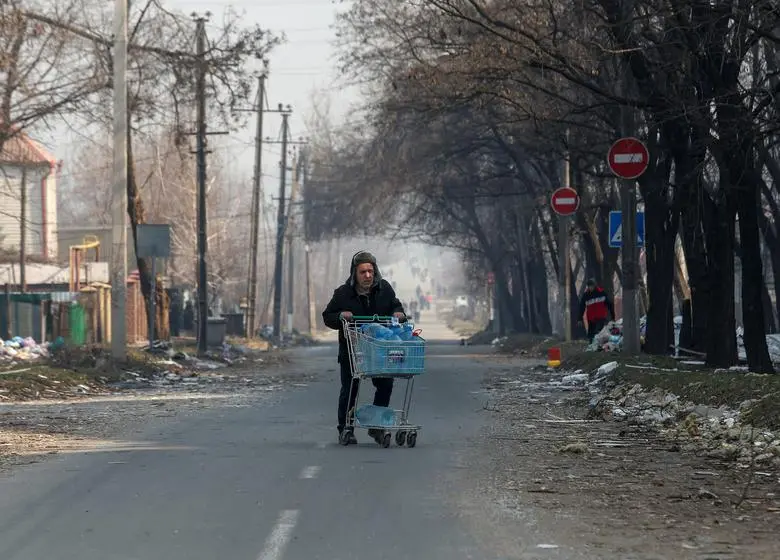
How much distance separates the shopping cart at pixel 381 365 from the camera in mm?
13438

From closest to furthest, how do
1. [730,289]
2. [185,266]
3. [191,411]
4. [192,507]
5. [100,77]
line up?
[192,507], [191,411], [730,289], [100,77], [185,266]

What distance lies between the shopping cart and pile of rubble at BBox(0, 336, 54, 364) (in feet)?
56.0

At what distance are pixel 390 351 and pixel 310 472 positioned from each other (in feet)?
6.11

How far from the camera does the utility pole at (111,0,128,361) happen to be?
1128 inches

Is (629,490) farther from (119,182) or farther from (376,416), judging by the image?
(119,182)

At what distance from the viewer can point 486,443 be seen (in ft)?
48.2

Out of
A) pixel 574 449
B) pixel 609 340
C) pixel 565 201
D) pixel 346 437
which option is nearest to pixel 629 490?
pixel 574 449

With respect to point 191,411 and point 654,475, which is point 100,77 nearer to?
point 191,411

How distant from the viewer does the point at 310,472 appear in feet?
39.2

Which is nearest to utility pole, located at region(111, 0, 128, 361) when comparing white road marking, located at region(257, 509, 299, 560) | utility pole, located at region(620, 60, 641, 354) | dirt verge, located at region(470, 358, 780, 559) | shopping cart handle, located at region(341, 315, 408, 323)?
utility pole, located at region(620, 60, 641, 354)

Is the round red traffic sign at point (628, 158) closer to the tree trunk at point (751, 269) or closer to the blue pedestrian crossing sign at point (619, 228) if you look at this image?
the tree trunk at point (751, 269)

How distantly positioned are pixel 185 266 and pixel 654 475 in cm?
7731

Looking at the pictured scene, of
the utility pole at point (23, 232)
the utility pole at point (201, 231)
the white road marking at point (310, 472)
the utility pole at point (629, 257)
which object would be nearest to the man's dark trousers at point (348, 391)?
the white road marking at point (310, 472)

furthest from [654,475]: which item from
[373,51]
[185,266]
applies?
[185,266]
